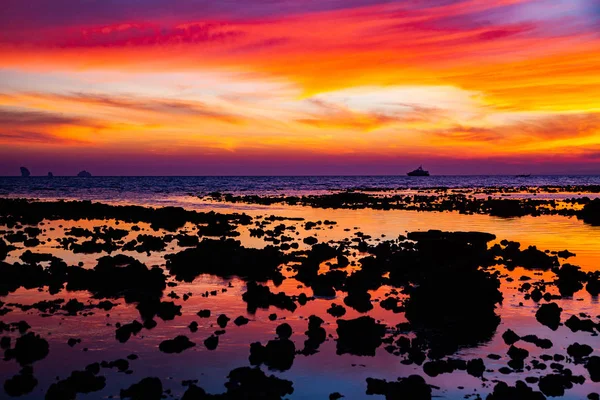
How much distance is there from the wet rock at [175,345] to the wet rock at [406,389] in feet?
19.0

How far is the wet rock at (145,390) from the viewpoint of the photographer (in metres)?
12.0

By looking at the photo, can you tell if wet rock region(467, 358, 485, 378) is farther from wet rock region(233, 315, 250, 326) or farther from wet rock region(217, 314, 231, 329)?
wet rock region(217, 314, 231, 329)

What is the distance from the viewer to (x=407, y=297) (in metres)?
22.0

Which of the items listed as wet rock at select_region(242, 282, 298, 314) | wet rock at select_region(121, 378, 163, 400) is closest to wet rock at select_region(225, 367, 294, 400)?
wet rock at select_region(121, 378, 163, 400)

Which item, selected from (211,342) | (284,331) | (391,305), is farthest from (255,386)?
(391,305)

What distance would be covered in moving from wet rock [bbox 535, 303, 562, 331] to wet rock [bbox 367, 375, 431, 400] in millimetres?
8091

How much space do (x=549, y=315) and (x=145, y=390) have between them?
13905 mm

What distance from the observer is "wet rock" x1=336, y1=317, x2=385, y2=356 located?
15797 mm

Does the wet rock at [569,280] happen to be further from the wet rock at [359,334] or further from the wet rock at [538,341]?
the wet rock at [359,334]

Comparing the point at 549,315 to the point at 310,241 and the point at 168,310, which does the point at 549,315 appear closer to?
the point at 168,310

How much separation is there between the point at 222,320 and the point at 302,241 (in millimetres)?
21659

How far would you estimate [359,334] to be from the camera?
1638 centimetres

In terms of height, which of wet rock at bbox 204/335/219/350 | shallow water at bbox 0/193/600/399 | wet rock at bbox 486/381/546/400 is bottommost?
shallow water at bbox 0/193/600/399

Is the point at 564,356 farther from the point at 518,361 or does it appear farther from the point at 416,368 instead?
the point at 416,368
